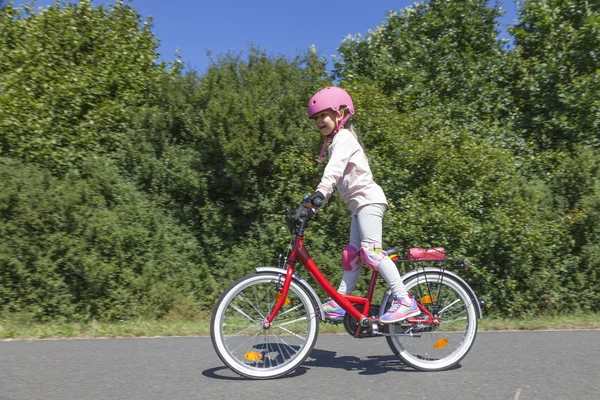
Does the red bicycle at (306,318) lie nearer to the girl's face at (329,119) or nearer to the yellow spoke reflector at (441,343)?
the yellow spoke reflector at (441,343)

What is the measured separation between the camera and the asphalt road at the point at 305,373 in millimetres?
4621

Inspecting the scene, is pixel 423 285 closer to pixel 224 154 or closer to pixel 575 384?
pixel 575 384

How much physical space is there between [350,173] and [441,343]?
160 centimetres

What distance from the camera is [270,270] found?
5.09 metres

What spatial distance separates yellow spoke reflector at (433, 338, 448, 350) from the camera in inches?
216

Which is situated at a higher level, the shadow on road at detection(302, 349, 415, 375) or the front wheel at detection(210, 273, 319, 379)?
the front wheel at detection(210, 273, 319, 379)

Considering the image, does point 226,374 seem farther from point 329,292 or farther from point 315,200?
point 315,200

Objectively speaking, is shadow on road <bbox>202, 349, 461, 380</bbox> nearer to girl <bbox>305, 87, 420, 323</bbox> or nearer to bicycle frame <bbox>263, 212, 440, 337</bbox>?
bicycle frame <bbox>263, 212, 440, 337</bbox>

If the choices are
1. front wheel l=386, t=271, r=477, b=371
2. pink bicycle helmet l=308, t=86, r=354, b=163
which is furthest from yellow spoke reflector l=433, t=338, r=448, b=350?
pink bicycle helmet l=308, t=86, r=354, b=163

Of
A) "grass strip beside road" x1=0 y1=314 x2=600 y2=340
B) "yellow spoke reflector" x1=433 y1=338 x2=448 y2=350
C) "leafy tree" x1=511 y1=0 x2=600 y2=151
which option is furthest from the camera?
"leafy tree" x1=511 y1=0 x2=600 y2=151

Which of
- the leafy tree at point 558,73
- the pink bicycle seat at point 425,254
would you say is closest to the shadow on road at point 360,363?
the pink bicycle seat at point 425,254

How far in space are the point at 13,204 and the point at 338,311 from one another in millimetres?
4801

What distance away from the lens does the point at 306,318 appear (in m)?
5.19

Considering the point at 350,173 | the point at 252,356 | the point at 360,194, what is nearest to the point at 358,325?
the point at 252,356
